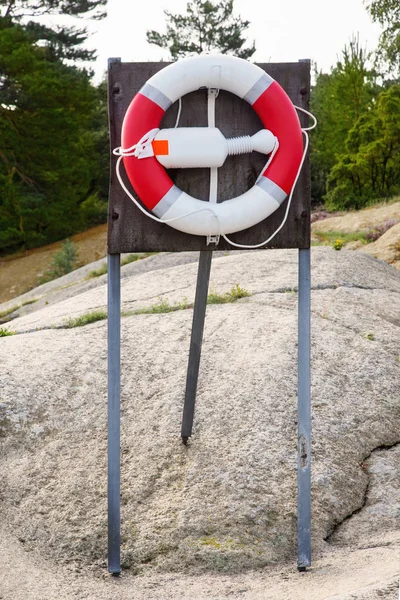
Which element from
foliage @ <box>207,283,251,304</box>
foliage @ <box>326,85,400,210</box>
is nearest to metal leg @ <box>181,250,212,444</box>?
foliage @ <box>207,283,251,304</box>

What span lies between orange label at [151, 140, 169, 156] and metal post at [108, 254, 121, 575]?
0.47 m

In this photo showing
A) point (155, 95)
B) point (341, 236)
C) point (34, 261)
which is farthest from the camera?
point (34, 261)

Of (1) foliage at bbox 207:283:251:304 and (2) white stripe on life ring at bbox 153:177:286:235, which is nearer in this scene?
(2) white stripe on life ring at bbox 153:177:286:235

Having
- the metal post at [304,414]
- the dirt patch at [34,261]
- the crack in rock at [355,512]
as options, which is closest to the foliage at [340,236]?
the crack in rock at [355,512]

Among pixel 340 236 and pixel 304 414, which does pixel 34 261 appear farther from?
pixel 304 414

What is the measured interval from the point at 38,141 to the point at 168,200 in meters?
19.1

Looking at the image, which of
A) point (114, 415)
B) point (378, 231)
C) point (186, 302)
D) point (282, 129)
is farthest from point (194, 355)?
point (378, 231)

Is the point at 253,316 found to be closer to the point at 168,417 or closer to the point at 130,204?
the point at 168,417

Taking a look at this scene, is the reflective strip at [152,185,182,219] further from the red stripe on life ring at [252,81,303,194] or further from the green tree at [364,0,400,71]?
the green tree at [364,0,400,71]

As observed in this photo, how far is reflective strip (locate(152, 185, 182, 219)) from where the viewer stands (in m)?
2.78

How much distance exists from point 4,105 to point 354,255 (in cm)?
1653

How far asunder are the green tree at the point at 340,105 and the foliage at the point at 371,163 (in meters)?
1.52

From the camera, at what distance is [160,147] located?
2771mm

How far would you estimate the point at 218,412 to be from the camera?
3766 millimetres
